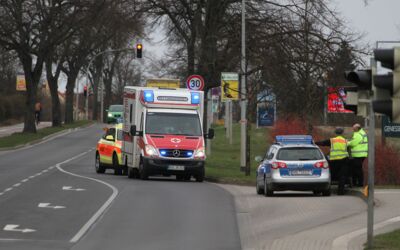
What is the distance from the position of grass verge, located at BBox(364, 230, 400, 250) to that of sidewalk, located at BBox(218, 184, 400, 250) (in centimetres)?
26

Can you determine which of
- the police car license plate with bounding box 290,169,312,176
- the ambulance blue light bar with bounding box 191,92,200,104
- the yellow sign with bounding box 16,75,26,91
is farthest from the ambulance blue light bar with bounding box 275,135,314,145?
the yellow sign with bounding box 16,75,26,91

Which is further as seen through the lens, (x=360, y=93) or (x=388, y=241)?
(x=388, y=241)

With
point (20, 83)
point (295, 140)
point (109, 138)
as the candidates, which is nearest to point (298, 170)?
point (295, 140)

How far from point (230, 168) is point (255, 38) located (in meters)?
6.09

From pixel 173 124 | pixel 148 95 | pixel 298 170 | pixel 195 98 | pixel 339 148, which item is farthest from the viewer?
pixel 195 98

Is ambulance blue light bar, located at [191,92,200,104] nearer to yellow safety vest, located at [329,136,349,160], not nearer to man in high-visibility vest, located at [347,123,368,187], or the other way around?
yellow safety vest, located at [329,136,349,160]

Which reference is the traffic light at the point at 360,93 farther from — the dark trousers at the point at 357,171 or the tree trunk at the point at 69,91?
the tree trunk at the point at 69,91

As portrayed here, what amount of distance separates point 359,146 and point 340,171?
87cm

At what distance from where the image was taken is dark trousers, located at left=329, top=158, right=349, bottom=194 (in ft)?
80.5

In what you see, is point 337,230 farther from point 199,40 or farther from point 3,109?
point 3,109

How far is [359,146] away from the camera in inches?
983

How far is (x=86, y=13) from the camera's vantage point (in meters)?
57.7


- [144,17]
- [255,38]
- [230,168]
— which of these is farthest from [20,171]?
[144,17]

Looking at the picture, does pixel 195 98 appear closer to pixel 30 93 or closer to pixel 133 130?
pixel 133 130
